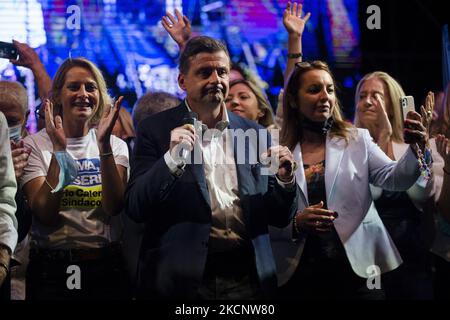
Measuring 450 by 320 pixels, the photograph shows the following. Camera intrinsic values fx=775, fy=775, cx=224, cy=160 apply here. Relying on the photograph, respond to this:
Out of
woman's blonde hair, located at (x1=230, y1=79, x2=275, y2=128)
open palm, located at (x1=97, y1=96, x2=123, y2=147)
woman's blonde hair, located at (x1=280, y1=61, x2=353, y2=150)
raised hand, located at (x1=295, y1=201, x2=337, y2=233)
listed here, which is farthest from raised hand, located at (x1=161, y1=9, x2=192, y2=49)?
raised hand, located at (x1=295, y1=201, x2=337, y2=233)

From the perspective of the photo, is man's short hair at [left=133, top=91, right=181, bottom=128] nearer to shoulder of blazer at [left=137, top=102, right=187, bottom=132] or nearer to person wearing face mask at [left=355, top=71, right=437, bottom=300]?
shoulder of blazer at [left=137, top=102, right=187, bottom=132]

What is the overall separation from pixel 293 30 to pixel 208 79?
0.55m

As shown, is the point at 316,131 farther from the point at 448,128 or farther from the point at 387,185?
the point at 448,128

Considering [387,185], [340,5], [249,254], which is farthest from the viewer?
[340,5]

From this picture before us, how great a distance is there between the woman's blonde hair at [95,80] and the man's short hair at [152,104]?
0.14m

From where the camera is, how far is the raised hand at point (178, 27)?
12.2ft

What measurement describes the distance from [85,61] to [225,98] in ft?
2.29

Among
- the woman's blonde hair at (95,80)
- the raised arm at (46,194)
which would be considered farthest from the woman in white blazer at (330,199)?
the raised arm at (46,194)

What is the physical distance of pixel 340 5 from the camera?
3863 millimetres

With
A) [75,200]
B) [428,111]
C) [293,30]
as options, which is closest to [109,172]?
[75,200]

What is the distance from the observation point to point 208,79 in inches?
139

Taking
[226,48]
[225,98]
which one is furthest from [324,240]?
[226,48]

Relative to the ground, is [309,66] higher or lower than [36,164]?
higher

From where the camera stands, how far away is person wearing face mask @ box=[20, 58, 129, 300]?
137 inches
